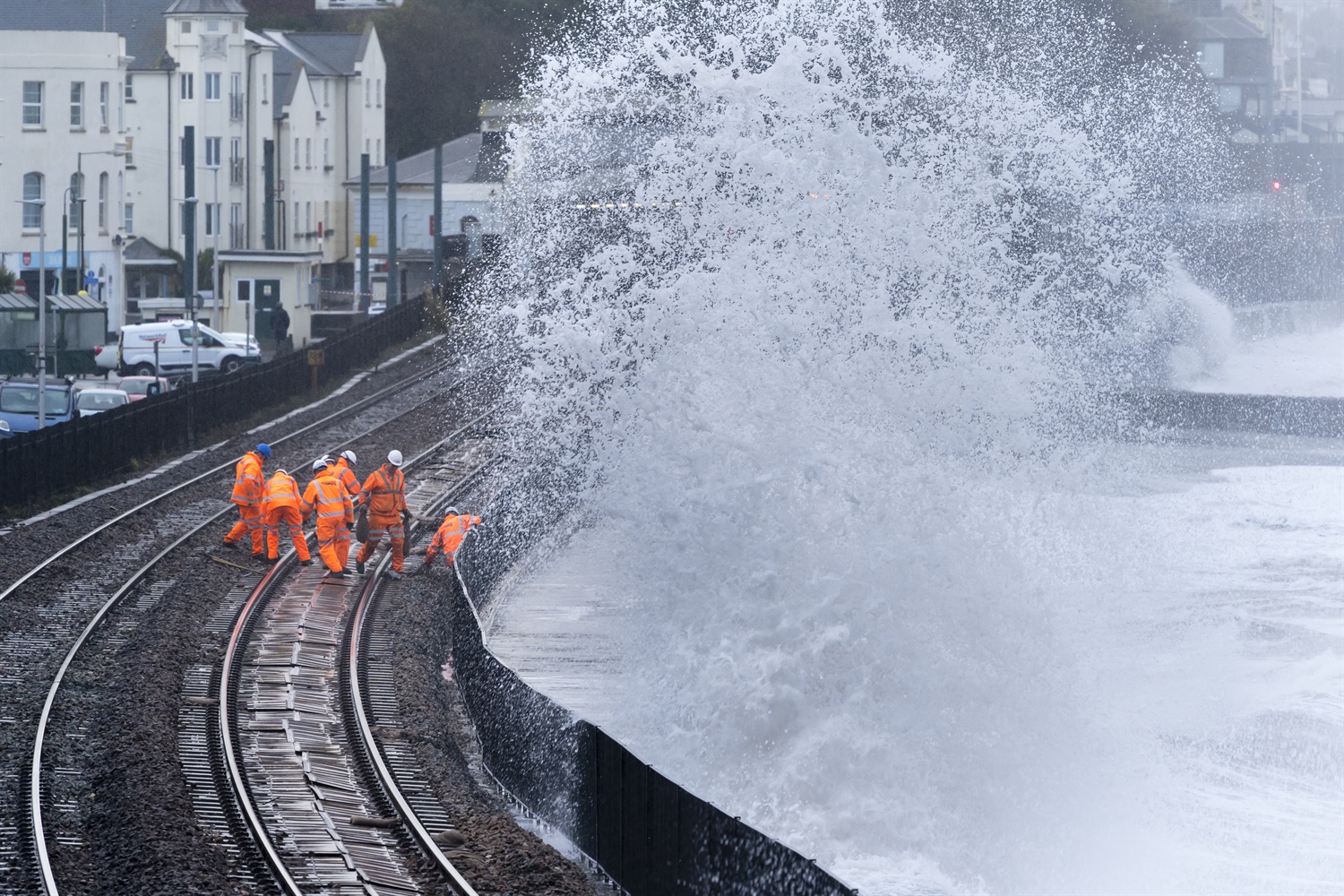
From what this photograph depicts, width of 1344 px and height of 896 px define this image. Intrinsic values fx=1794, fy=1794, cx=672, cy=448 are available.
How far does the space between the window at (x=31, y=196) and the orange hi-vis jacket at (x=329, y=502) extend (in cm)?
3858

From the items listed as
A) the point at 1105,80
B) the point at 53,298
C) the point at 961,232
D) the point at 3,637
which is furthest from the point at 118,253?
the point at 961,232

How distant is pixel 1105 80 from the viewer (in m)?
71.0

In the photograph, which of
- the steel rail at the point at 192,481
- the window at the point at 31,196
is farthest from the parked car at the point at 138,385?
the window at the point at 31,196

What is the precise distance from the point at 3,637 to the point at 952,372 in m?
9.50

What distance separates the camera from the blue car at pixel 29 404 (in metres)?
32.7

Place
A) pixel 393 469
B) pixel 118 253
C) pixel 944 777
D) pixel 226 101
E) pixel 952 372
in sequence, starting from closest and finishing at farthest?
pixel 944 777 → pixel 952 372 → pixel 393 469 → pixel 118 253 → pixel 226 101

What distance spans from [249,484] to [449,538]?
8.30 ft

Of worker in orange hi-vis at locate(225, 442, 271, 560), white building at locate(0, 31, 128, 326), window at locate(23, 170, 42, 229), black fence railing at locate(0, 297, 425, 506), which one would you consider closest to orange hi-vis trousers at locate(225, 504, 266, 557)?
worker in orange hi-vis at locate(225, 442, 271, 560)

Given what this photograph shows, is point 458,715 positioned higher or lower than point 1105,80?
lower

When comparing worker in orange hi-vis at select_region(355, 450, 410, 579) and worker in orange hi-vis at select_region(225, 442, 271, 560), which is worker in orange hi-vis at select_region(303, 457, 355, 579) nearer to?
worker in orange hi-vis at select_region(355, 450, 410, 579)

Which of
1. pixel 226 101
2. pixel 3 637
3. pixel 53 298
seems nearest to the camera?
pixel 3 637

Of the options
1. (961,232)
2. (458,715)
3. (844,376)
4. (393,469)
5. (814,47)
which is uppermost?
(814,47)

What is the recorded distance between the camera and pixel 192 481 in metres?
27.7

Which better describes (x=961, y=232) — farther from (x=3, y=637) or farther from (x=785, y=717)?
(x=3, y=637)
